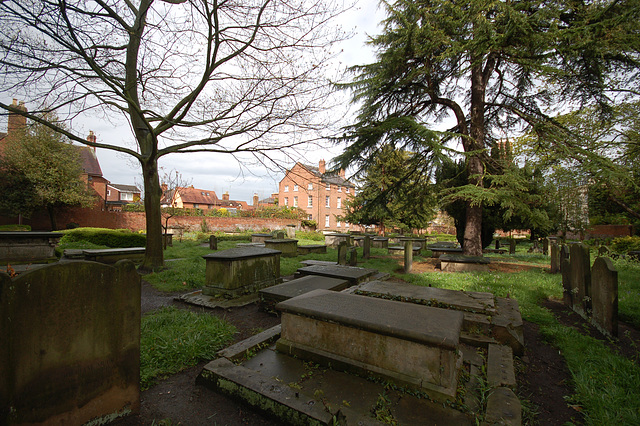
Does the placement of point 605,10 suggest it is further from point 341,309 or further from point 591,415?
point 341,309

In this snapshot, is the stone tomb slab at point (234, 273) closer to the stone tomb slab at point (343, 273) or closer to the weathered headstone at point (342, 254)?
the stone tomb slab at point (343, 273)

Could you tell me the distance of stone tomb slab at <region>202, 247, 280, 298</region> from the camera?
5789mm

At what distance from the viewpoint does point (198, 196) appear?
57.5 metres

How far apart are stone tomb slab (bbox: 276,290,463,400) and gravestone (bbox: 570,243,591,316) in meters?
3.55

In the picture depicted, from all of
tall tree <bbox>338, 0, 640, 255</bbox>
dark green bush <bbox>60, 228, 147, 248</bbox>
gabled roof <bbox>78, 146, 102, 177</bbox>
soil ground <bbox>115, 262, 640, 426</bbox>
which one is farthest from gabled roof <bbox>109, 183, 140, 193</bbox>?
soil ground <bbox>115, 262, 640, 426</bbox>

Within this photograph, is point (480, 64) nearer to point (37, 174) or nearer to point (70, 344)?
point (70, 344)

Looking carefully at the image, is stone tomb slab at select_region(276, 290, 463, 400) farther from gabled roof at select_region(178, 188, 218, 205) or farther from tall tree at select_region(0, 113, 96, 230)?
gabled roof at select_region(178, 188, 218, 205)

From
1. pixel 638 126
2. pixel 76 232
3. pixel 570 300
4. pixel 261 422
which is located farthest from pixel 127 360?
pixel 638 126

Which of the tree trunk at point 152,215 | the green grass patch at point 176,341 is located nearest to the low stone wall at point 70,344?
the green grass patch at point 176,341

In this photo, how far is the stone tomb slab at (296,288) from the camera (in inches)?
197

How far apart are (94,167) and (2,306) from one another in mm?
42535

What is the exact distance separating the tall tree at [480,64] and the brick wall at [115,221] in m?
20.5

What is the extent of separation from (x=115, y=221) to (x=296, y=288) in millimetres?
24996

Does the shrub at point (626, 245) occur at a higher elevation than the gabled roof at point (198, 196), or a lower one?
lower
